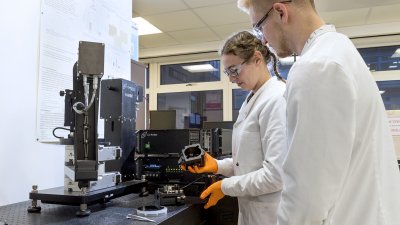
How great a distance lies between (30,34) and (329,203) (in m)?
1.58

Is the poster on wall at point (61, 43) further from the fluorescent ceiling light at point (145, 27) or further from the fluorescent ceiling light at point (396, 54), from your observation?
the fluorescent ceiling light at point (396, 54)

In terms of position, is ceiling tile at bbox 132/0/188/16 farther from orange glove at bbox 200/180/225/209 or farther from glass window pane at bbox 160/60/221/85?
orange glove at bbox 200/180/225/209

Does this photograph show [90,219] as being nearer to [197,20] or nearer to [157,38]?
[197,20]

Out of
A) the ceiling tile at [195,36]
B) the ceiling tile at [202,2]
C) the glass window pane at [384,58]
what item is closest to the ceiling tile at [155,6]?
the ceiling tile at [202,2]

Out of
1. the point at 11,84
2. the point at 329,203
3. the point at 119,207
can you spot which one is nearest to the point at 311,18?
the point at 329,203

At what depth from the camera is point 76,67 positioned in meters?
1.26

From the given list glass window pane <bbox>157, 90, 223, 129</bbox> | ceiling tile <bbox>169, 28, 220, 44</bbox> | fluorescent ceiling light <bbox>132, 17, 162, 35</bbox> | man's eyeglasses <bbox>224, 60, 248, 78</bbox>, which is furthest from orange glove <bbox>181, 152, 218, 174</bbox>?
glass window pane <bbox>157, 90, 223, 129</bbox>

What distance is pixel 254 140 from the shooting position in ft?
4.23

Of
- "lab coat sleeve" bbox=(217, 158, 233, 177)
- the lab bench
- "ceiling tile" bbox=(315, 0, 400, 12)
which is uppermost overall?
"ceiling tile" bbox=(315, 0, 400, 12)

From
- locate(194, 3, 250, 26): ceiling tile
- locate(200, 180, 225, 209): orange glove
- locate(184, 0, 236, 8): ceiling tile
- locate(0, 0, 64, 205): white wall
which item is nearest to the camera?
locate(200, 180, 225, 209): orange glove

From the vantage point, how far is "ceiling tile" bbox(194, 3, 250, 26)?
365cm

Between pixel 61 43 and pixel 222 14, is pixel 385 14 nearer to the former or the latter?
pixel 222 14

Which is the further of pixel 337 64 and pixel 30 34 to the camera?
pixel 30 34

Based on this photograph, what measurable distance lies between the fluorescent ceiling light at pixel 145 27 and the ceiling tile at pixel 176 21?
0.24ft
